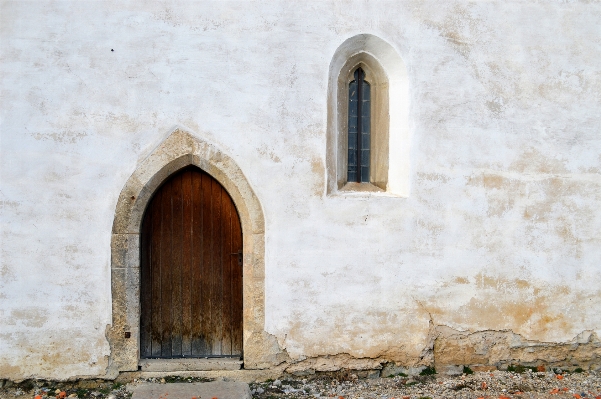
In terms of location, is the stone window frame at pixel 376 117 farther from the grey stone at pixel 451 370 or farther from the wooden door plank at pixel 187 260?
the grey stone at pixel 451 370

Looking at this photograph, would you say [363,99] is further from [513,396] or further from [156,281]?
[513,396]

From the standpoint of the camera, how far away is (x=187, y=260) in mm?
4910

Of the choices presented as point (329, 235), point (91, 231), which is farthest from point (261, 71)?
point (91, 231)

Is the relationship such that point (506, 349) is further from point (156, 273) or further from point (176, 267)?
point (156, 273)

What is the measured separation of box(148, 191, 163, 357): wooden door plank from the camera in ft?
16.0

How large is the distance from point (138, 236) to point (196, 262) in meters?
0.57

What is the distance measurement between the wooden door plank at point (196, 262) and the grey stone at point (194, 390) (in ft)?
1.53

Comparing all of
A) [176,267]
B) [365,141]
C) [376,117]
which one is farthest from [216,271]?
[376,117]

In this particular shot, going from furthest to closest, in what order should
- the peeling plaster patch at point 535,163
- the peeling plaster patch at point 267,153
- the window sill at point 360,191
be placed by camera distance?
the peeling plaster patch at point 535,163 → the window sill at point 360,191 → the peeling plaster patch at point 267,153

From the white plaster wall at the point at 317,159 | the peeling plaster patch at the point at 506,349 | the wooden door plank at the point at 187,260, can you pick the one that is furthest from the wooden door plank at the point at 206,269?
the peeling plaster patch at the point at 506,349

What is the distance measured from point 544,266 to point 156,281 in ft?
11.5

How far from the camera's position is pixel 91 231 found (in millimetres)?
4559

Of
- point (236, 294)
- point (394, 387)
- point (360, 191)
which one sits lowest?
point (394, 387)

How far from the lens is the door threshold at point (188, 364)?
474 cm
